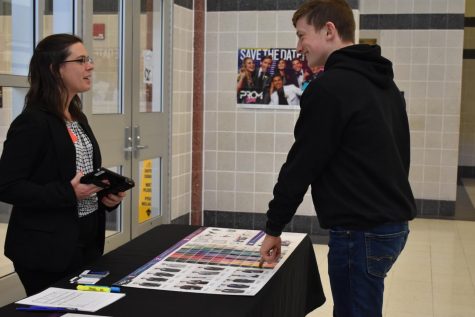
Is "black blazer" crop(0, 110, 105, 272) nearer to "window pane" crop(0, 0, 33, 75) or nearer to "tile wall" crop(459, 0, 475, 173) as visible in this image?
"window pane" crop(0, 0, 33, 75)

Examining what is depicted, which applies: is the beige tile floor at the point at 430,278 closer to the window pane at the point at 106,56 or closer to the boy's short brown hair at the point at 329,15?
the window pane at the point at 106,56

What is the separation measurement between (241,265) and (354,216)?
1.92 ft

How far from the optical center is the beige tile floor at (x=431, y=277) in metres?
5.05

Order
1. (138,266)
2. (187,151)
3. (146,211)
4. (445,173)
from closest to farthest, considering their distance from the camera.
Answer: (138,266), (146,211), (187,151), (445,173)

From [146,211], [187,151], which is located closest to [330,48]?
[146,211]

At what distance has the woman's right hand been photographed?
2.88 m

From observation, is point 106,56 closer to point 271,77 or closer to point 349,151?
point 271,77

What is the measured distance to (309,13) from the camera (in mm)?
2584

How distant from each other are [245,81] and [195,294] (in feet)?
17.3

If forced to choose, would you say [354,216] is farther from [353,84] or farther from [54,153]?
[54,153]

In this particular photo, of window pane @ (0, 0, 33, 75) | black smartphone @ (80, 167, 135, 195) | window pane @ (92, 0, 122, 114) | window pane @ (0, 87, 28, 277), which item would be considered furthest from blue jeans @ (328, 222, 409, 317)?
window pane @ (92, 0, 122, 114)

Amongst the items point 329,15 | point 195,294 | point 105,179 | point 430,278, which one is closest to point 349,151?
point 329,15

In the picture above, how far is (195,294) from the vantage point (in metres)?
2.44

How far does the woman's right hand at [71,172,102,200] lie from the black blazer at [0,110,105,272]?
0.02 metres
